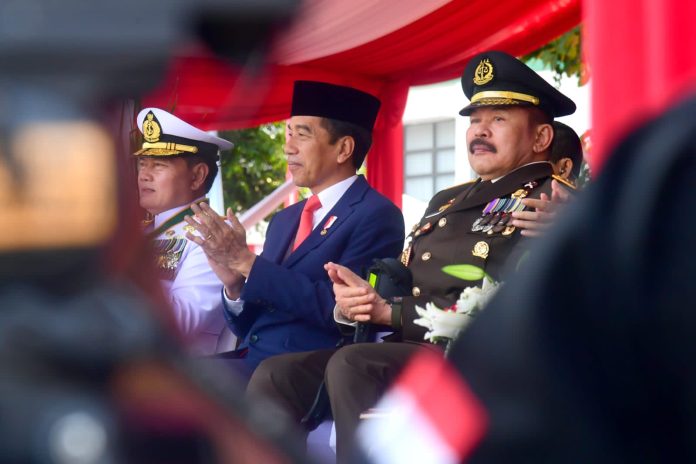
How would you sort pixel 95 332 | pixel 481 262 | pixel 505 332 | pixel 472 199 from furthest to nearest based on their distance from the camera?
pixel 472 199, pixel 481 262, pixel 505 332, pixel 95 332

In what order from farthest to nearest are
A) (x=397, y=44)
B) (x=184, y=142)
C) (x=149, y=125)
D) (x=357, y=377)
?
(x=397, y=44), (x=184, y=142), (x=357, y=377), (x=149, y=125)

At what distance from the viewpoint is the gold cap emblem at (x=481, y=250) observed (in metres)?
3.05

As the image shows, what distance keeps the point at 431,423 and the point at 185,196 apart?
377cm

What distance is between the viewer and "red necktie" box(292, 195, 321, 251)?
3.86 meters

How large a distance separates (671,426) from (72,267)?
288mm

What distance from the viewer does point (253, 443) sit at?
44 centimetres

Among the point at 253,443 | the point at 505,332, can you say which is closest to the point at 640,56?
the point at 505,332

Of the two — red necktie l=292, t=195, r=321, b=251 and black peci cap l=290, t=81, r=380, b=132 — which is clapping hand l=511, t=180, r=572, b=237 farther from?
black peci cap l=290, t=81, r=380, b=132

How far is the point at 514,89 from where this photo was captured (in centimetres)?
349

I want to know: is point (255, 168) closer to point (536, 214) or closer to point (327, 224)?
point (327, 224)

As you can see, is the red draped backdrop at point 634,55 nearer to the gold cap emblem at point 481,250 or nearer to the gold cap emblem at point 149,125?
the gold cap emblem at point 149,125

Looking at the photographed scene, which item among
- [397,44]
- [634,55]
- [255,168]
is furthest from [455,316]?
[255,168]

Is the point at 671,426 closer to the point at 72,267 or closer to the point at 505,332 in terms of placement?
the point at 505,332

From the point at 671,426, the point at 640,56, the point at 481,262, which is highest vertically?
the point at 640,56
